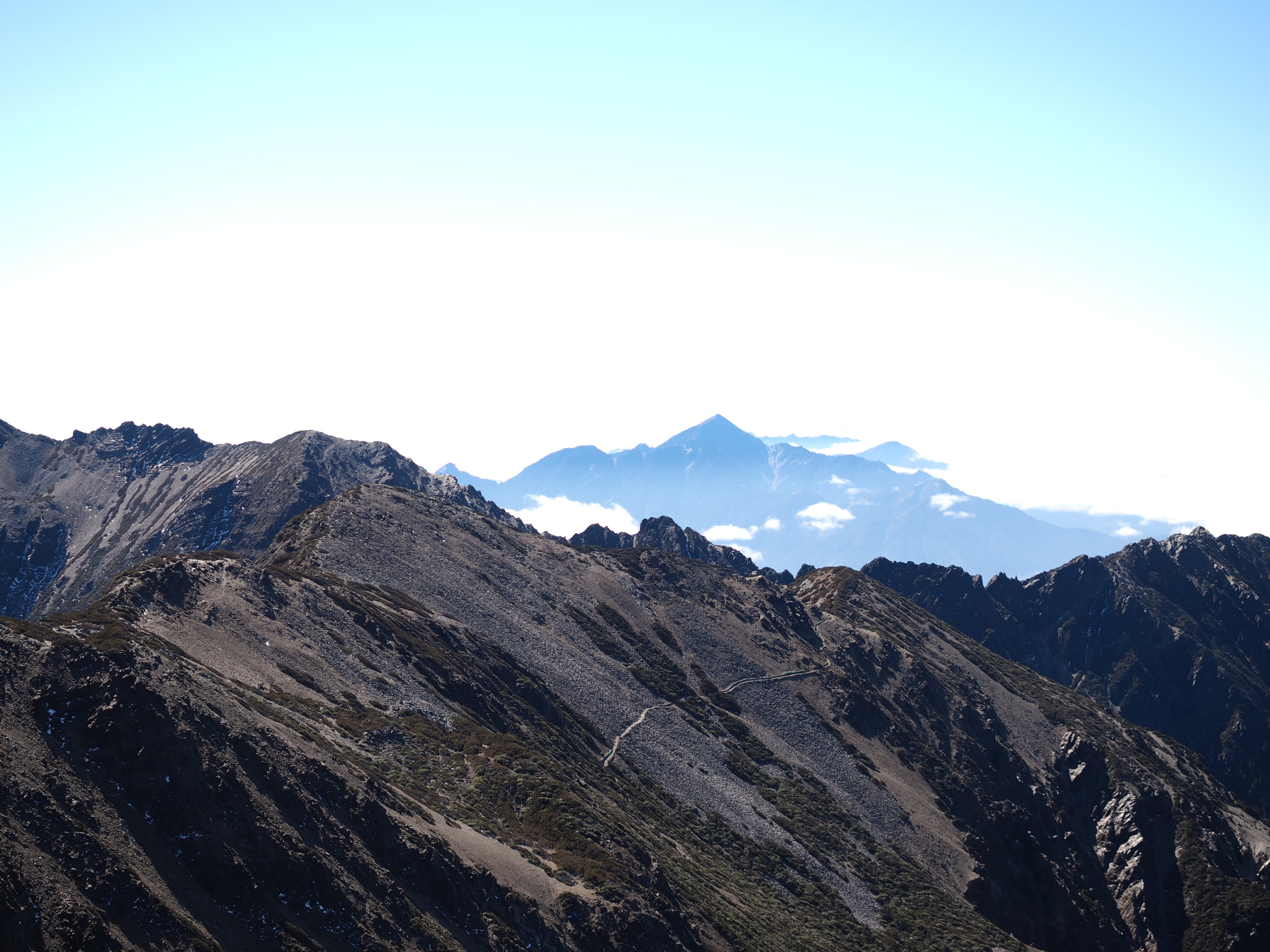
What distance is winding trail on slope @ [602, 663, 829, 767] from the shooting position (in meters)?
110

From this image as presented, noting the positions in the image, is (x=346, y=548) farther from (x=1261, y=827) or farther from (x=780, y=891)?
(x=1261, y=827)

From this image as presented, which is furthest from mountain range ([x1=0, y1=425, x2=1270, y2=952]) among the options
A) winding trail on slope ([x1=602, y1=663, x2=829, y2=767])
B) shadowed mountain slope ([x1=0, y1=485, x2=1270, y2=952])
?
winding trail on slope ([x1=602, y1=663, x2=829, y2=767])

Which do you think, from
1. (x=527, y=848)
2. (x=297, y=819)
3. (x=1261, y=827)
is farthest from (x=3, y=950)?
(x=1261, y=827)

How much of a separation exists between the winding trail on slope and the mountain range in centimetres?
58

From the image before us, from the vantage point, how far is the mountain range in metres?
41.4

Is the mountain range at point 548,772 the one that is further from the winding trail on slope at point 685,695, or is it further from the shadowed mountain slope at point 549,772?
the winding trail on slope at point 685,695

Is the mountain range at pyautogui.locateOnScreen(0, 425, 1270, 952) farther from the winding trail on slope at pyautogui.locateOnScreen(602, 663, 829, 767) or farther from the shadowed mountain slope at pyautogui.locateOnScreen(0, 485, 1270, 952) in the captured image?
the winding trail on slope at pyautogui.locateOnScreen(602, 663, 829, 767)

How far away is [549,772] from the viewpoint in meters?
80.7

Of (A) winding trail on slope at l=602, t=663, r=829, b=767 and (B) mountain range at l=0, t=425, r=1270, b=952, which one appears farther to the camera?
(A) winding trail on slope at l=602, t=663, r=829, b=767

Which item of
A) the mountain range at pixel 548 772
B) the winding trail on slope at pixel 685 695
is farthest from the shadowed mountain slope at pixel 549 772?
the winding trail on slope at pixel 685 695

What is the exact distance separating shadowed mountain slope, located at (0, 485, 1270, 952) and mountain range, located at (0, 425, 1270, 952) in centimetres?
30

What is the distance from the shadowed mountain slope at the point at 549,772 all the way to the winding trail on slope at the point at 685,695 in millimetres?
668

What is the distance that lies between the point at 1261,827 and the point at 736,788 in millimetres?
117790

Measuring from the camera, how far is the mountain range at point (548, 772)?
41.4m
